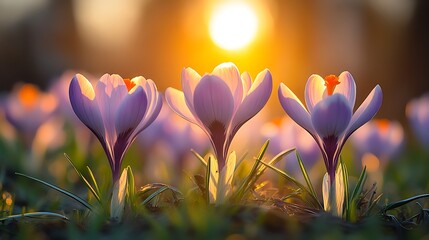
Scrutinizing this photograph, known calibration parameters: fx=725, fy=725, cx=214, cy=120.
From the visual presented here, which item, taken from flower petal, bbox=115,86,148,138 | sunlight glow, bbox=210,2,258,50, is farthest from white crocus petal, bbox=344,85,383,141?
sunlight glow, bbox=210,2,258,50

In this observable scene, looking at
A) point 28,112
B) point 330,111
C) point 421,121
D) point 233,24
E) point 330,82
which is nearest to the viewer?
point 330,111

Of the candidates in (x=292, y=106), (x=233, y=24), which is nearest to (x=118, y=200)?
(x=292, y=106)

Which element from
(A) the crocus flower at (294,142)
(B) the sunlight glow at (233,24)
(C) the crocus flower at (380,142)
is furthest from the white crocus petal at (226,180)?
(B) the sunlight glow at (233,24)

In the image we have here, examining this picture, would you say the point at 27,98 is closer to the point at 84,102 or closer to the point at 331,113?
the point at 84,102

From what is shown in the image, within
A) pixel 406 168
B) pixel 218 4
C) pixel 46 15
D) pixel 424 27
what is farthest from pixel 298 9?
pixel 406 168

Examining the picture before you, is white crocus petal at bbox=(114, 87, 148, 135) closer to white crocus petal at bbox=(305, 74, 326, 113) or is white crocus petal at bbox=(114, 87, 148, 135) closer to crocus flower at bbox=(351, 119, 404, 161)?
white crocus petal at bbox=(305, 74, 326, 113)

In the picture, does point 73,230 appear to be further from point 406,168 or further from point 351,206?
point 406,168
